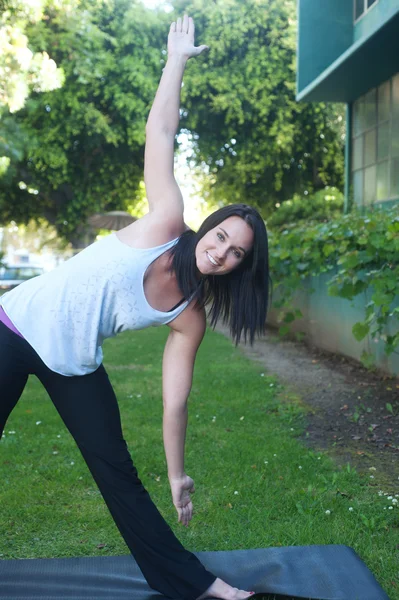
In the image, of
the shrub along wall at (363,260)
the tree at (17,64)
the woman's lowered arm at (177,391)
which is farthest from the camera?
the tree at (17,64)

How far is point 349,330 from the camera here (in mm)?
8352

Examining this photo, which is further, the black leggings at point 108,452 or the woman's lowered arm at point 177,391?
the woman's lowered arm at point 177,391

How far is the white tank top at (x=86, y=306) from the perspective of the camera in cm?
253

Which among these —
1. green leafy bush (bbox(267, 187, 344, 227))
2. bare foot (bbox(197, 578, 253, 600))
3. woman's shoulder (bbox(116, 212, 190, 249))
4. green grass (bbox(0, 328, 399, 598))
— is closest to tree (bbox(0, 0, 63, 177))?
green leafy bush (bbox(267, 187, 344, 227))

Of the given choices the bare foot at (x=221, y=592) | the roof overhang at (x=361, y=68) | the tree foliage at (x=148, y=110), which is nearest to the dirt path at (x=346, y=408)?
the bare foot at (x=221, y=592)

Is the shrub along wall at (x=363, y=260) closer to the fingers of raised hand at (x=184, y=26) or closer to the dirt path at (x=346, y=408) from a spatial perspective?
the dirt path at (x=346, y=408)

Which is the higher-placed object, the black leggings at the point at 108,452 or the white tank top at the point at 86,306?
the white tank top at the point at 86,306

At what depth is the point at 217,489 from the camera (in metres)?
4.19

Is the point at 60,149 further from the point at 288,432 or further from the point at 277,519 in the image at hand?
the point at 277,519

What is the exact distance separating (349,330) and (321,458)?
3.88 meters

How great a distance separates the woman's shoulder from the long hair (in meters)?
0.06

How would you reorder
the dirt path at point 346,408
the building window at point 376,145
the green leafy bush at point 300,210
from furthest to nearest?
the green leafy bush at point 300,210 < the building window at point 376,145 < the dirt path at point 346,408

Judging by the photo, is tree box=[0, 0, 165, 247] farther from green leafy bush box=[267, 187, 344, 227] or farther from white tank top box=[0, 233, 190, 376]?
white tank top box=[0, 233, 190, 376]

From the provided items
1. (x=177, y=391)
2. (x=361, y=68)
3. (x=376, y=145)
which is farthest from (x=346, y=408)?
(x=376, y=145)
